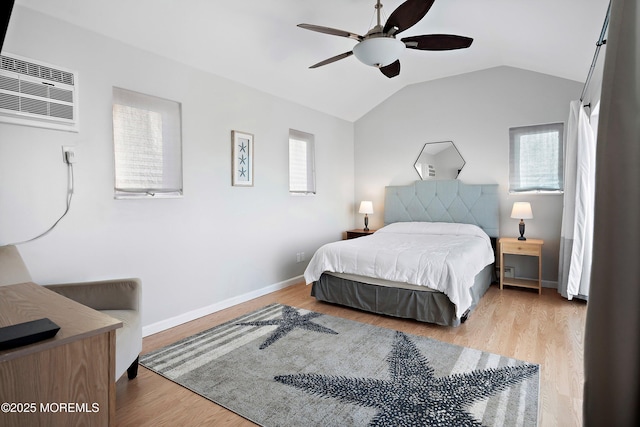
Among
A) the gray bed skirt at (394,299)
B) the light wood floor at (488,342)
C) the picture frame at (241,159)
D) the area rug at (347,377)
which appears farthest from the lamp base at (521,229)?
the picture frame at (241,159)

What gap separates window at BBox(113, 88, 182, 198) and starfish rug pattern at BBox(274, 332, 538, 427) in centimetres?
199

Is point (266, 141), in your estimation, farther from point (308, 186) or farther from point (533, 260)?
point (533, 260)

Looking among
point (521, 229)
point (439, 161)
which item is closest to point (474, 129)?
point (439, 161)

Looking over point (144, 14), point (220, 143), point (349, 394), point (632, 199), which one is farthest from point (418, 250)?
point (144, 14)

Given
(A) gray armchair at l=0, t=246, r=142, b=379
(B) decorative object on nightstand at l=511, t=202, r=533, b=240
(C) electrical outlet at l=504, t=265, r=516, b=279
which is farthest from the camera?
(C) electrical outlet at l=504, t=265, r=516, b=279

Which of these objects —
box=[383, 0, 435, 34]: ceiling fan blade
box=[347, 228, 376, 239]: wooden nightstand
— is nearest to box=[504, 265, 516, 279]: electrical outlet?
box=[347, 228, 376, 239]: wooden nightstand

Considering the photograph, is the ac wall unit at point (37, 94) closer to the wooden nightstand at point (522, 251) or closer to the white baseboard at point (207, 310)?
the white baseboard at point (207, 310)

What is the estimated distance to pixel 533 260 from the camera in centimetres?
441

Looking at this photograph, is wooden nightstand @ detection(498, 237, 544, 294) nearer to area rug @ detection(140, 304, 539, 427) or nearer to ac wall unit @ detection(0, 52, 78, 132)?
area rug @ detection(140, 304, 539, 427)

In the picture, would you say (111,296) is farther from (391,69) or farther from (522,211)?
(522,211)

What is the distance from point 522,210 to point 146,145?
420cm

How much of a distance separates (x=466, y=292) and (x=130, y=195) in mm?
3052

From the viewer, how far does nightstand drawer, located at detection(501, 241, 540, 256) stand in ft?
13.1

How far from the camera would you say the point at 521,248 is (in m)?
4.08
